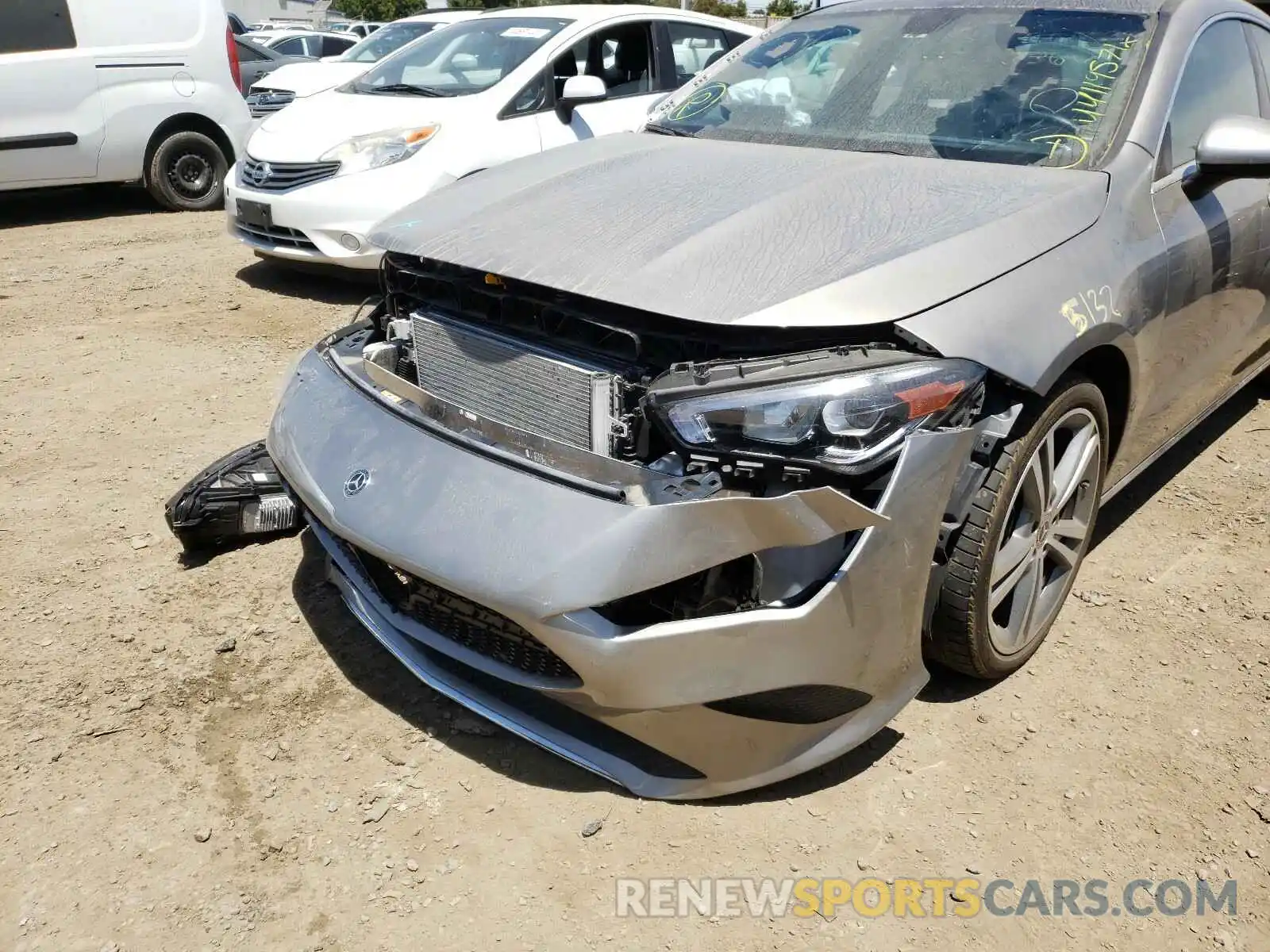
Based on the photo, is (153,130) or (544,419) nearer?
(544,419)

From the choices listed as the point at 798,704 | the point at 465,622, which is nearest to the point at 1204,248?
the point at 798,704

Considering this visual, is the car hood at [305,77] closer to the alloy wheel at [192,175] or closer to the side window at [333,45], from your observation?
the alloy wheel at [192,175]

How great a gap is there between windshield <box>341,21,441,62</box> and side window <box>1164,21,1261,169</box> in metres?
8.05

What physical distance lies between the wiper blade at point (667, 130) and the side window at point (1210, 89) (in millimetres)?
1434

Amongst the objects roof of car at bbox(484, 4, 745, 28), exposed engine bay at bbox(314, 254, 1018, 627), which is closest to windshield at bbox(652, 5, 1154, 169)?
exposed engine bay at bbox(314, 254, 1018, 627)

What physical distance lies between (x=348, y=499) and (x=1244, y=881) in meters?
2.08

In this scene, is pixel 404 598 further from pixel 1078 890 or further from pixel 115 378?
pixel 115 378

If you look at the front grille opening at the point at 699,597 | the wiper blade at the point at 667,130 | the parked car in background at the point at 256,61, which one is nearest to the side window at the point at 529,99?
the wiper blade at the point at 667,130

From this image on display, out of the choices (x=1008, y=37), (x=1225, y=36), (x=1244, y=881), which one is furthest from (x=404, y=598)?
(x=1225, y=36)

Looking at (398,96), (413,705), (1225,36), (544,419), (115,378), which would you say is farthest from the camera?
(398,96)

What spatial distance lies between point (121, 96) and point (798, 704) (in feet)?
27.2

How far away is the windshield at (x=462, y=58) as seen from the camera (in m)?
6.41

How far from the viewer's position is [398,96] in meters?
6.39

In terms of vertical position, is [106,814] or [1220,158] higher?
[1220,158]
